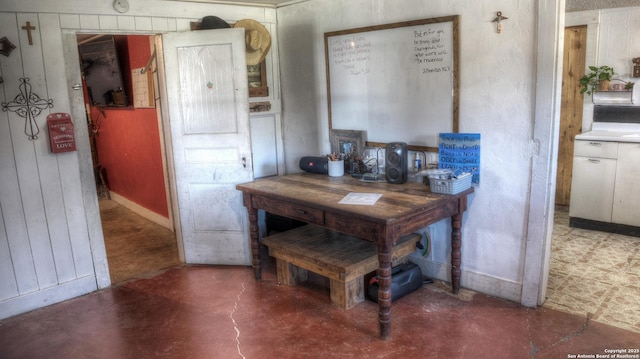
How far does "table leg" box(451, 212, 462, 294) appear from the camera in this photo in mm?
3359

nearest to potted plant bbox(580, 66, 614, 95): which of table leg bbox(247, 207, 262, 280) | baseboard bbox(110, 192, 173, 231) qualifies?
table leg bbox(247, 207, 262, 280)

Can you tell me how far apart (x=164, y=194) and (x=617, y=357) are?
441 centimetres

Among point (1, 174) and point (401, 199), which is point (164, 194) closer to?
point (1, 174)

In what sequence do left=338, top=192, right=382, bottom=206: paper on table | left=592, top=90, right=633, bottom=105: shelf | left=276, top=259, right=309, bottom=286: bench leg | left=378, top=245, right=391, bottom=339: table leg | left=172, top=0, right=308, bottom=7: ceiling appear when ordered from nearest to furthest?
left=378, top=245, right=391, bottom=339: table leg < left=338, top=192, right=382, bottom=206: paper on table < left=276, top=259, right=309, bottom=286: bench leg < left=172, top=0, right=308, bottom=7: ceiling < left=592, top=90, right=633, bottom=105: shelf

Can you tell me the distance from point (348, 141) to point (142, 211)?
3.21 meters

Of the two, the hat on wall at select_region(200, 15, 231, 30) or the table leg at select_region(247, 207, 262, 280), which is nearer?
the table leg at select_region(247, 207, 262, 280)

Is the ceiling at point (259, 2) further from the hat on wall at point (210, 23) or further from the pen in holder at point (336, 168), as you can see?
the pen in holder at point (336, 168)

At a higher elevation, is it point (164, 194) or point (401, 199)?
point (401, 199)

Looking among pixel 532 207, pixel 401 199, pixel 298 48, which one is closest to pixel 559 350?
pixel 532 207

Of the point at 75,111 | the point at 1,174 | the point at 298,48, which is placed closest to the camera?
the point at 1,174

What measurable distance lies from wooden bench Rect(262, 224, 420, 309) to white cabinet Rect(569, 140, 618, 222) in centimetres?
228

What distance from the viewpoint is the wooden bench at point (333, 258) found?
10.7 feet

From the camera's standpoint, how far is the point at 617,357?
2670mm

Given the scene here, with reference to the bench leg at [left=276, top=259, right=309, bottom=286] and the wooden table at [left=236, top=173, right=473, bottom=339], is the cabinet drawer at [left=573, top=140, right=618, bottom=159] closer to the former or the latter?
the wooden table at [left=236, top=173, right=473, bottom=339]
